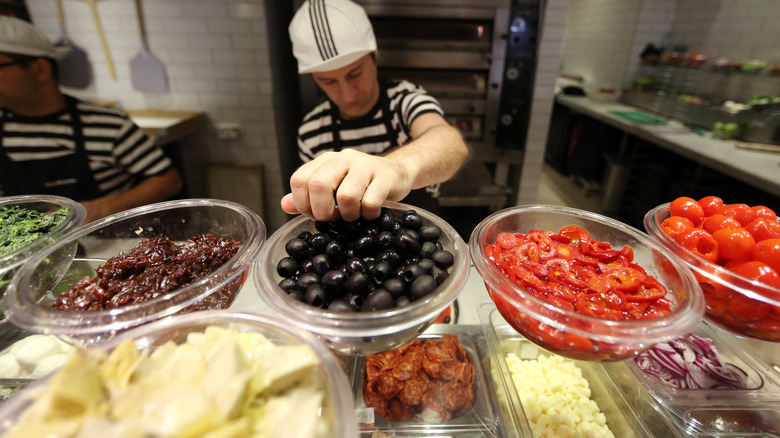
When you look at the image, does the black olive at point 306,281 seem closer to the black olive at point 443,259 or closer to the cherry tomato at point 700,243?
the black olive at point 443,259

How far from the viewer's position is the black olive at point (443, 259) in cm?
85

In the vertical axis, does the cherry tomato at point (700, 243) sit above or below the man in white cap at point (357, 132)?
below

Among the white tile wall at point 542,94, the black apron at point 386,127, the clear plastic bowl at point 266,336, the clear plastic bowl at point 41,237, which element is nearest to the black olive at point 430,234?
the clear plastic bowl at point 266,336

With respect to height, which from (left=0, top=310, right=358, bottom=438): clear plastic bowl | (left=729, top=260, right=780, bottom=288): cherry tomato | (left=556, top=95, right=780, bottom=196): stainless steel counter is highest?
(left=729, top=260, right=780, bottom=288): cherry tomato

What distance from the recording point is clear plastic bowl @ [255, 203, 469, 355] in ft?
2.33

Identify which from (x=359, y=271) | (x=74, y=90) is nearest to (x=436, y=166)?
(x=359, y=271)

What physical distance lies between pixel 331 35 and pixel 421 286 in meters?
1.65

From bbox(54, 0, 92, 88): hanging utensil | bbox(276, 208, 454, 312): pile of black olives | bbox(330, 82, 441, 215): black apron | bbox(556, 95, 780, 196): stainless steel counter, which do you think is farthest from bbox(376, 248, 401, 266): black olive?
bbox(54, 0, 92, 88): hanging utensil

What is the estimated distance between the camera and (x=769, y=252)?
0.82 m

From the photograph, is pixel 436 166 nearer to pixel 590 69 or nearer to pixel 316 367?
pixel 316 367

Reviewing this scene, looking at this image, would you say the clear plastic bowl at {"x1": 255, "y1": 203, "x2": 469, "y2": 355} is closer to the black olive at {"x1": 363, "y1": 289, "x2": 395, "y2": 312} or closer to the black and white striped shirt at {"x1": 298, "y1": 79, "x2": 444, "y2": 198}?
the black olive at {"x1": 363, "y1": 289, "x2": 395, "y2": 312}

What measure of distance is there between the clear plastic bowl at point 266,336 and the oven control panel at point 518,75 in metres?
3.21

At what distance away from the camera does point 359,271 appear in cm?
81

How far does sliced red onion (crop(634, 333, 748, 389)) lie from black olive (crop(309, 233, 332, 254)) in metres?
0.88
